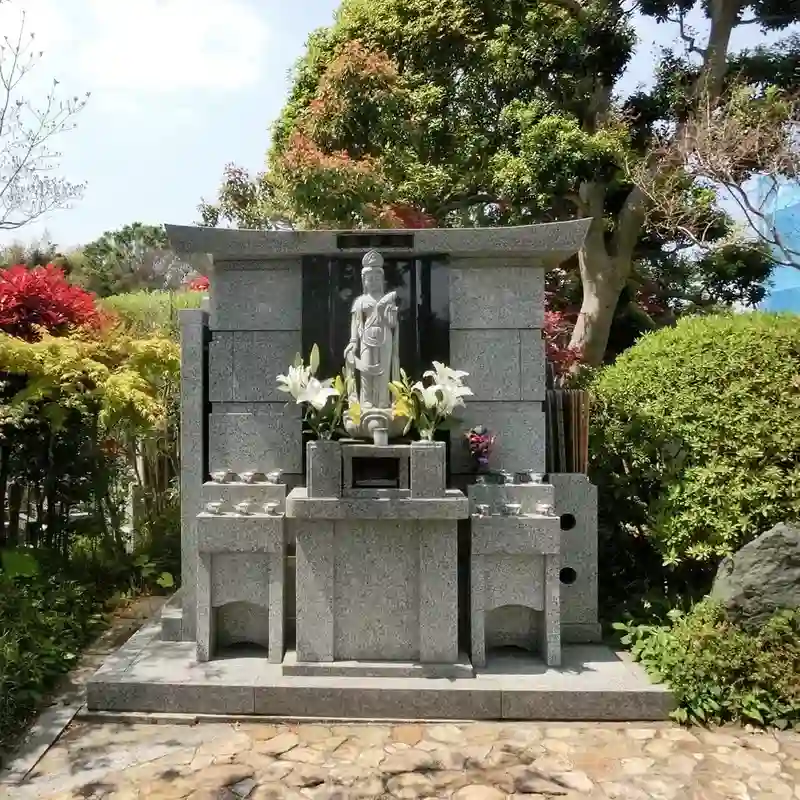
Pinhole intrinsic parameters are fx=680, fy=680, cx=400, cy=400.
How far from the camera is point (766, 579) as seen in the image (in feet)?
16.1

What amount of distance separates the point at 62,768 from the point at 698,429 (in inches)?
207

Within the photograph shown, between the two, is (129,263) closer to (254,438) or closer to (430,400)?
(254,438)

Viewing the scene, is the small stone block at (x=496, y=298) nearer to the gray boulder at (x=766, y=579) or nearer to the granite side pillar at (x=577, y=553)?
the granite side pillar at (x=577, y=553)

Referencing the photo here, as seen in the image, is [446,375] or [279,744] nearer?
[279,744]

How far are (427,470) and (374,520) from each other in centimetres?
55

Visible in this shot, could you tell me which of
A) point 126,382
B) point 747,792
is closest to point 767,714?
point 747,792

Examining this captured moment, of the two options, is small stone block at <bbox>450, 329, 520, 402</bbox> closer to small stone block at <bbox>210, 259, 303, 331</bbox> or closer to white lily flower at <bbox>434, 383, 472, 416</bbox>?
white lily flower at <bbox>434, 383, 472, 416</bbox>

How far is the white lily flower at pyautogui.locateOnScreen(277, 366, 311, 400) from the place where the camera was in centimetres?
524

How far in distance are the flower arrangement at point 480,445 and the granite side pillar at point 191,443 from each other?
227cm

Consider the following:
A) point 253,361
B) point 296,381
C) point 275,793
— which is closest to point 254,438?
point 253,361

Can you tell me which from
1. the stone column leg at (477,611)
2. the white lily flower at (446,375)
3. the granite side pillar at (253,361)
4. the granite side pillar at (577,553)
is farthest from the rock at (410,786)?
the white lily flower at (446,375)

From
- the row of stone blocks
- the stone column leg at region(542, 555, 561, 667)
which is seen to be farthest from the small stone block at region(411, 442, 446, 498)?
the stone column leg at region(542, 555, 561, 667)

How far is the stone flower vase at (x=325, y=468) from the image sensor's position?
199 inches

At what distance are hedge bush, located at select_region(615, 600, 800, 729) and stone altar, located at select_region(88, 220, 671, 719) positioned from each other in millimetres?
211
